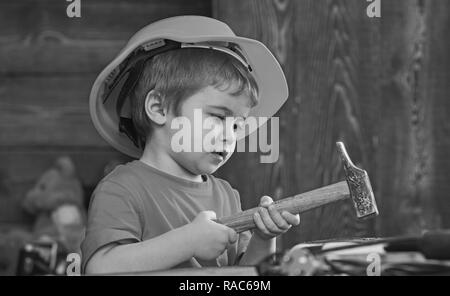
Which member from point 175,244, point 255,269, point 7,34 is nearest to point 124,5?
point 7,34

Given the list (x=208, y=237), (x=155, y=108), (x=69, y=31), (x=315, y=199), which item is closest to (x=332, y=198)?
(x=315, y=199)

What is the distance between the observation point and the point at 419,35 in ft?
4.89

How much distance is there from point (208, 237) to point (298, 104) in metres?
0.40

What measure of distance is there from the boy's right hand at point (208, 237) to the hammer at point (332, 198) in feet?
0.04

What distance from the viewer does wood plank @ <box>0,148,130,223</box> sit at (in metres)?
1.44

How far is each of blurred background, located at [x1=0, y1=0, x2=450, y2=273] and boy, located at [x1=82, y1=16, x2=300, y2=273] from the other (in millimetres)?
148

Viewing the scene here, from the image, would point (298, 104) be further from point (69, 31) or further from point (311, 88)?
point (69, 31)

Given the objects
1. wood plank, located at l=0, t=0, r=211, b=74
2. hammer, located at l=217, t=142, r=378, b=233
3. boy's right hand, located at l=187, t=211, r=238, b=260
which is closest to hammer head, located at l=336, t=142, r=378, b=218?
hammer, located at l=217, t=142, r=378, b=233

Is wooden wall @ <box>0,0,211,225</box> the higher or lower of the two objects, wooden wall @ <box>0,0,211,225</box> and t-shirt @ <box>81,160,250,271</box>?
the higher

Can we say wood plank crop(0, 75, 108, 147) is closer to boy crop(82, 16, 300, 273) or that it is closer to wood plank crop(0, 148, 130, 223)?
wood plank crop(0, 148, 130, 223)

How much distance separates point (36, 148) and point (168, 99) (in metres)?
0.28

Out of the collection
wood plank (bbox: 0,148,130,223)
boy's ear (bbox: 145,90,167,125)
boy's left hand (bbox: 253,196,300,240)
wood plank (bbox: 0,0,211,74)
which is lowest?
boy's left hand (bbox: 253,196,300,240)
